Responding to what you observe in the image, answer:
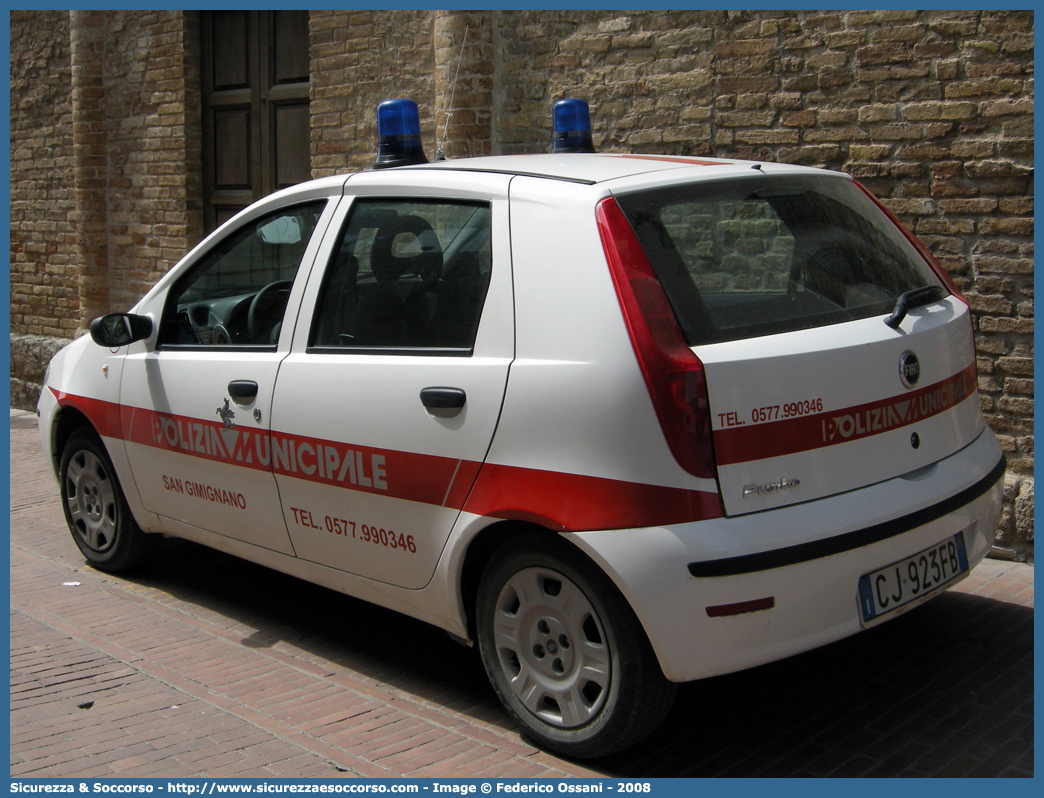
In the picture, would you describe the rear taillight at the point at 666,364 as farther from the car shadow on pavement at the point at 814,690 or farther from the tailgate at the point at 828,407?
the car shadow on pavement at the point at 814,690

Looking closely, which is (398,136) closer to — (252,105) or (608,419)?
(608,419)

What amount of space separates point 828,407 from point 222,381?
7.64 feet

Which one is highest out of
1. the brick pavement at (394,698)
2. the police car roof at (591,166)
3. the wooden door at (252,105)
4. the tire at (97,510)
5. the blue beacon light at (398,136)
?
the wooden door at (252,105)

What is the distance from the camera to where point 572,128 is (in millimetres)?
4773

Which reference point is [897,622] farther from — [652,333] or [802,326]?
[652,333]

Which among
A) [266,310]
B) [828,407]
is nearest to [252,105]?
[266,310]

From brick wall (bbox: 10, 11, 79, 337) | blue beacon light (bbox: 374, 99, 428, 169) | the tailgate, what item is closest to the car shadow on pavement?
the tailgate

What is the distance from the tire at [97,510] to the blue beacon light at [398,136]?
1.94 m

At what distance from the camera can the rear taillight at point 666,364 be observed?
2.87 m

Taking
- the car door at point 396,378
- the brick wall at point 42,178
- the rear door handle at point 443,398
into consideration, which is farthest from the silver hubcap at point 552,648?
the brick wall at point 42,178

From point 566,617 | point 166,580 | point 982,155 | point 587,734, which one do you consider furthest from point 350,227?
point 982,155

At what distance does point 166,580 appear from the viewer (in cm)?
527

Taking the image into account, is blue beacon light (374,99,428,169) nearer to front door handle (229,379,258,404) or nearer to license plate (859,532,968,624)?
front door handle (229,379,258,404)

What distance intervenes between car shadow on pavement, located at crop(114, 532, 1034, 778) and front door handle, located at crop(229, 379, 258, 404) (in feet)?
3.37
